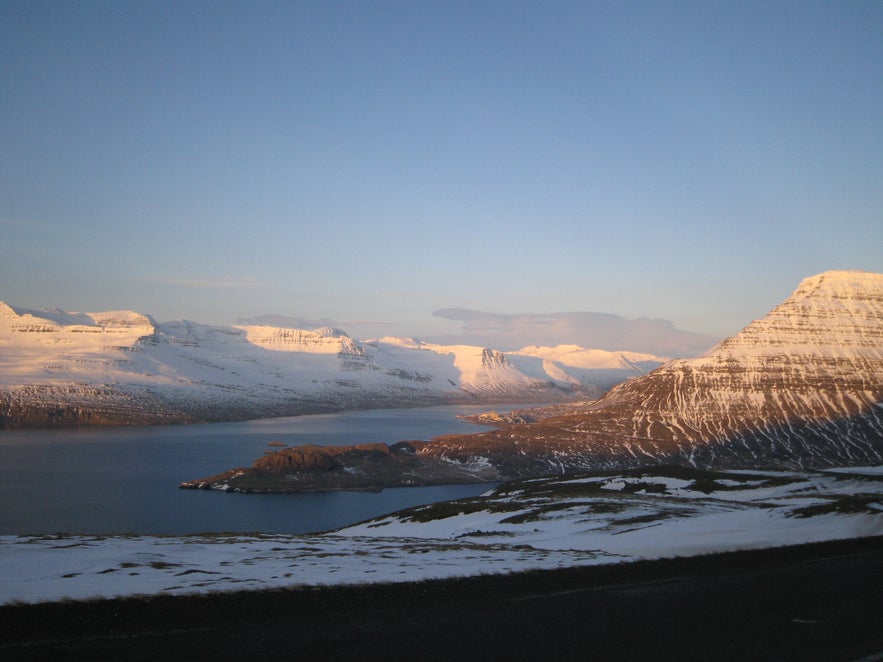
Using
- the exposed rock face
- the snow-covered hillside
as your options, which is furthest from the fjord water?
the snow-covered hillside

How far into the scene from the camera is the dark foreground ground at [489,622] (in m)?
10.9

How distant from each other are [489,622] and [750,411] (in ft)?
451

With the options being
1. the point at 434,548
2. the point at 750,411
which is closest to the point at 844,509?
the point at 434,548

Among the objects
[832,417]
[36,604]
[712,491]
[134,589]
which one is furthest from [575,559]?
[832,417]

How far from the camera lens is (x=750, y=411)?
453ft

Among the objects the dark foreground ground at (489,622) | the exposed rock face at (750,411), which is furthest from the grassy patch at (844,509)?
the exposed rock face at (750,411)

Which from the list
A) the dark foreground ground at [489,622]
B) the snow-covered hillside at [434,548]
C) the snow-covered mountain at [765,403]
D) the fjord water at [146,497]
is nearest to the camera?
the dark foreground ground at [489,622]

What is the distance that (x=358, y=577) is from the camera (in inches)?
615

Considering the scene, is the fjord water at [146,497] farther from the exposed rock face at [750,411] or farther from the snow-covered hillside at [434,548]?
the snow-covered hillside at [434,548]

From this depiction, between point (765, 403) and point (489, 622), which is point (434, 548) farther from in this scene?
point (765, 403)

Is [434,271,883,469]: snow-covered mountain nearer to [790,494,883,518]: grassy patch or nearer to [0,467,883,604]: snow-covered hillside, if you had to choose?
[0,467,883,604]: snow-covered hillside

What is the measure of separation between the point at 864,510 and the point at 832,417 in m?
121

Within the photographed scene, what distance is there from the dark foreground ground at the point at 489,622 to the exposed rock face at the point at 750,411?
106836 mm

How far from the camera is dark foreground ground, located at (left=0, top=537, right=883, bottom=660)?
10.9 m
